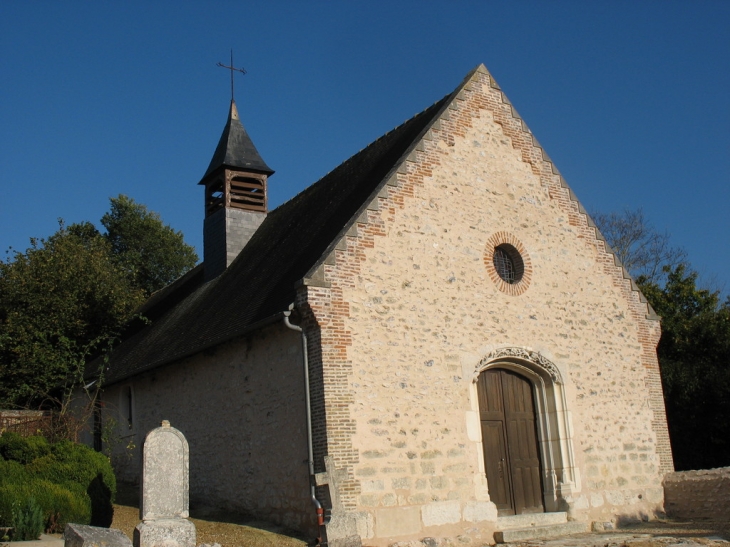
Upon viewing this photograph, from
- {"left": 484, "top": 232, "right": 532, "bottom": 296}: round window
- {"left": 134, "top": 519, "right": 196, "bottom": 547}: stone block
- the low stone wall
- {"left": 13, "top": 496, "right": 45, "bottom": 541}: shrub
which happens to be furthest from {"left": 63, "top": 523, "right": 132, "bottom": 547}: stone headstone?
the low stone wall

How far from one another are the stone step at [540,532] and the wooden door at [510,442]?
709 mm

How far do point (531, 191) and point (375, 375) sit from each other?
5.04 metres

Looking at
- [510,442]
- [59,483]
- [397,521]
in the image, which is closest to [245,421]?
[59,483]

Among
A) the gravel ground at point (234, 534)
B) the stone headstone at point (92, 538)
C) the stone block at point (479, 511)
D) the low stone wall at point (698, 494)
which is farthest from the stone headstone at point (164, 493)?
the low stone wall at point (698, 494)

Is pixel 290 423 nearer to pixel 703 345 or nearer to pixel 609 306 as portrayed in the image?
pixel 609 306

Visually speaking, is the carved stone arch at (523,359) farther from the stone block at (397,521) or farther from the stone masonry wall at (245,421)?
the stone masonry wall at (245,421)

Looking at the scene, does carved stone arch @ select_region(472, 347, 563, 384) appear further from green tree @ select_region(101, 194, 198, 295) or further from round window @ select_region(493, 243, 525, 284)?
green tree @ select_region(101, 194, 198, 295)

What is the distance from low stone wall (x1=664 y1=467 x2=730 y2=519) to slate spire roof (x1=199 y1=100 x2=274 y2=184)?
11767 mm

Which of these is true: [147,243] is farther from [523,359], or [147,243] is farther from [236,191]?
[523,359]

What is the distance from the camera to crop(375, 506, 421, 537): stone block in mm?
10555

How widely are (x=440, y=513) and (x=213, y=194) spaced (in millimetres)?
11547

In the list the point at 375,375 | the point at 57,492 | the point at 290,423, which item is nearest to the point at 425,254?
the point at 375,375

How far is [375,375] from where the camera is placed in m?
11.2

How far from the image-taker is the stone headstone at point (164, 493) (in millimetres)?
8461
